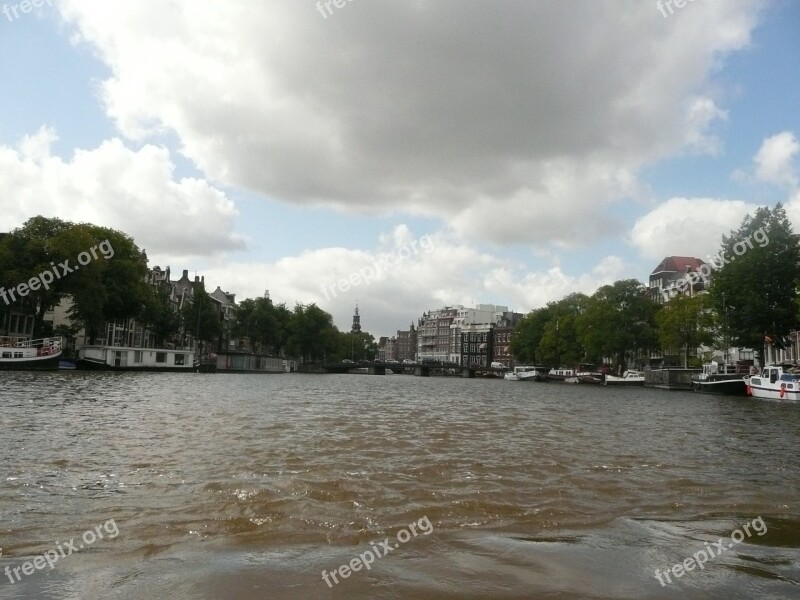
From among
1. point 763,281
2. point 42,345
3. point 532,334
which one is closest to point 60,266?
point 42,345

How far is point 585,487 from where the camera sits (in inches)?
467

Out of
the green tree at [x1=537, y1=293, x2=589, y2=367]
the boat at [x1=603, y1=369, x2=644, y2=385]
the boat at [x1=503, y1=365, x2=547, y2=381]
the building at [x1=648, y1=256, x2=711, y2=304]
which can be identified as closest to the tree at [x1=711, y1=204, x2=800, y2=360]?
the boat at [x1=603, y1=369, x2=644, y2=385]

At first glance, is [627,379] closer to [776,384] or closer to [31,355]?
[776,384]

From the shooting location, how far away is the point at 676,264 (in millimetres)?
126438

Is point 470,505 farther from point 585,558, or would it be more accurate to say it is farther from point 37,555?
point 37,555

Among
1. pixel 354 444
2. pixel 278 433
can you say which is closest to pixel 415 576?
pixel 354 444

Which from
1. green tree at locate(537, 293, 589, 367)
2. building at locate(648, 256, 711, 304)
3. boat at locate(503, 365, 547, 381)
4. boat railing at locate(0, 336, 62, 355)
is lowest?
boat at locate(503, 365, 547, 381)

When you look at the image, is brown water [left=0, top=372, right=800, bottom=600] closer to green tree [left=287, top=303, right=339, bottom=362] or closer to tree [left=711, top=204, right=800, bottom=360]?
tree [left=711, top=204, right=800, bottom=360]

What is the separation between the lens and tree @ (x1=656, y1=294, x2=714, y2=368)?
79062mm

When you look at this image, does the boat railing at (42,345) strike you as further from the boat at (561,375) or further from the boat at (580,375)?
the boat at (561,375)

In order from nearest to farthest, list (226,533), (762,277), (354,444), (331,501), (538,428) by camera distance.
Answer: (226,533) < (331,501) < (354,444) < (538,428) < (762,277)

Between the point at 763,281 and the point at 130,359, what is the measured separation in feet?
243

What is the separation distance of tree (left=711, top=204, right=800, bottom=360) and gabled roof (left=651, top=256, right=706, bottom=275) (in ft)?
204

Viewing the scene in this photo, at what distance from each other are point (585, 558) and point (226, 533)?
14.5 ft
